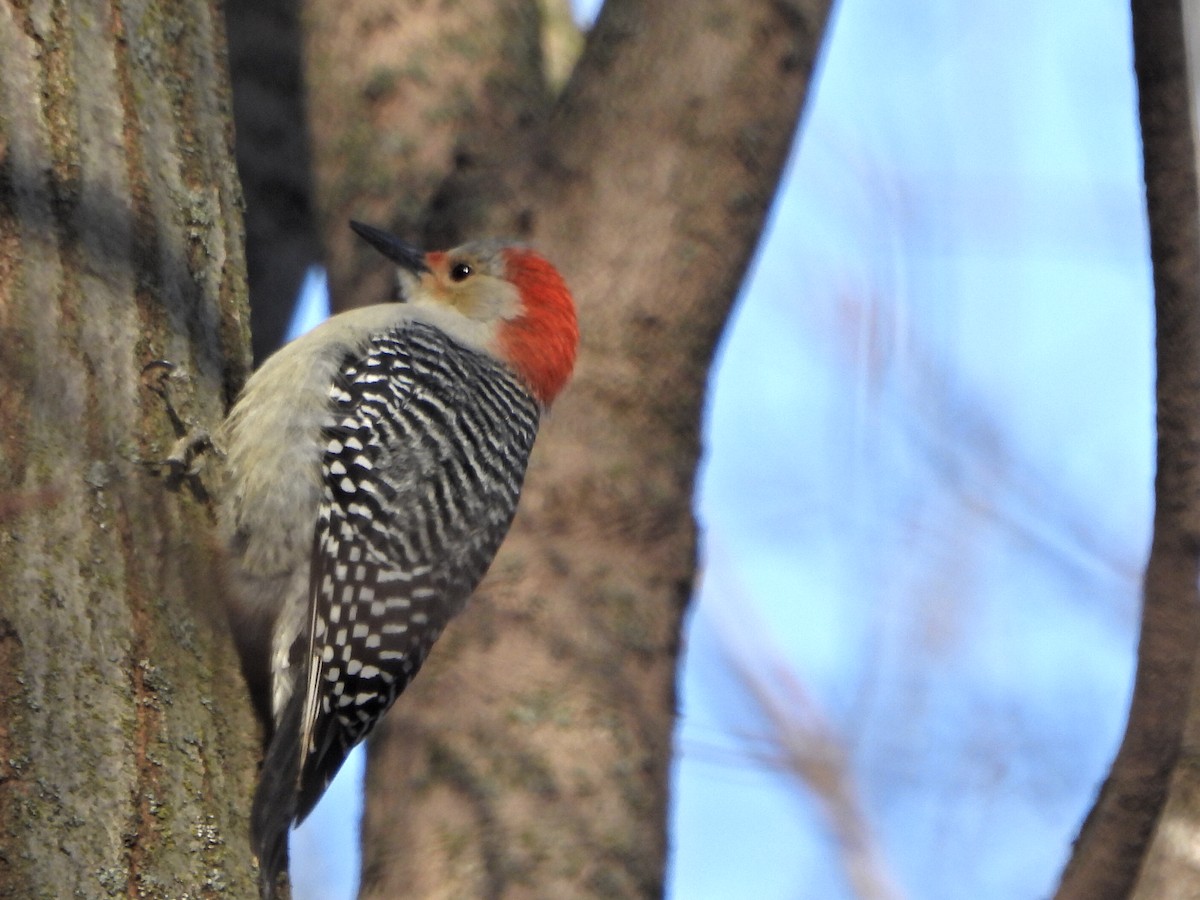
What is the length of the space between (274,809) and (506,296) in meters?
2.51

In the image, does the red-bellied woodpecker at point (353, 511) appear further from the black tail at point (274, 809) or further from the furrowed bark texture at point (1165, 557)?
the furrowed bark texture at point (1165, 557)

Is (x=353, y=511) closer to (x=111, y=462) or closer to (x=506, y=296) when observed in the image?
(x=111, y=462)

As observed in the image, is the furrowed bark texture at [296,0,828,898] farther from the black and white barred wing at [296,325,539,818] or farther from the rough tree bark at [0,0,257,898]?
the rough tree bark at [0,0,257,898]

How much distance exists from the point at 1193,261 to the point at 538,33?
3677mm

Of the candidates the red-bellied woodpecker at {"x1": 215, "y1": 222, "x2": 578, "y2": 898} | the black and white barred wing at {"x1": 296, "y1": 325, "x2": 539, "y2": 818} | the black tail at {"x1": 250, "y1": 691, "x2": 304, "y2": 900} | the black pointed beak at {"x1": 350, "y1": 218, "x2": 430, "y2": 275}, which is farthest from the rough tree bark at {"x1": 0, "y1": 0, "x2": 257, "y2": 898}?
the black pointed beak at {"x1": 350, "y1": 218, "x2": 430, "y2": 275}

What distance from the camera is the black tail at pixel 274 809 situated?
2.79 meters

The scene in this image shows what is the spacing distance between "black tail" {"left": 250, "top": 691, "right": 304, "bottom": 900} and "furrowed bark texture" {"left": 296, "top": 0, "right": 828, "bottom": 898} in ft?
5.09

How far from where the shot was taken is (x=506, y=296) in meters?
5.05

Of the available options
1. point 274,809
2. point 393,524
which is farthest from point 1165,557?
point 393,524

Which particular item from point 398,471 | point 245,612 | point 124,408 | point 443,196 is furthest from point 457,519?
point 443,196

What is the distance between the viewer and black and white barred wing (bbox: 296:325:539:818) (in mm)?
3820

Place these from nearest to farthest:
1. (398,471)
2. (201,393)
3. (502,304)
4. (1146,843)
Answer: (1146,843) → (201,393) → (398,471) → (502,304)

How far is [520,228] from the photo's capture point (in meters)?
5.27

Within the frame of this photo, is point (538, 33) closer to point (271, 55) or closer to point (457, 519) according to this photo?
point (271, 55)
